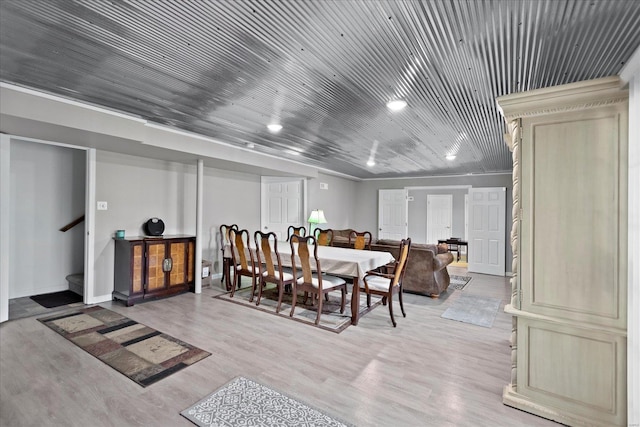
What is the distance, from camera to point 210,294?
477cm

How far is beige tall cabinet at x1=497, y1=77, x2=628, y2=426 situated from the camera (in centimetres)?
181

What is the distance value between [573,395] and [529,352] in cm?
31

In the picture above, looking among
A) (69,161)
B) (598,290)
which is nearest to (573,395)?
(598,290)

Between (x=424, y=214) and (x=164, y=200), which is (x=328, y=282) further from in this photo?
(x=424, y=214)

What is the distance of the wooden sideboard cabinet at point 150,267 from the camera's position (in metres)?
4.12

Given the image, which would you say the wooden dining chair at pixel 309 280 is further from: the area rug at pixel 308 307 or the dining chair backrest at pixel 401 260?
the dining chair backrest at pixel 401 260

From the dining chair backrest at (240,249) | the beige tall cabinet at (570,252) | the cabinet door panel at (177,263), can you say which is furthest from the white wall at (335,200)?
the beige tall cabinet at (570,252)

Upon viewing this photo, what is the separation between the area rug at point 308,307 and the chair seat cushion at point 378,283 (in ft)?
1.43

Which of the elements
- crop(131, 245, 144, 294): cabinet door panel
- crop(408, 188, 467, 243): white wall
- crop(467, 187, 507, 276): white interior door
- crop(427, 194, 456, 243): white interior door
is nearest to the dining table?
crop(131, 245, 144, 294): cabinet door panel

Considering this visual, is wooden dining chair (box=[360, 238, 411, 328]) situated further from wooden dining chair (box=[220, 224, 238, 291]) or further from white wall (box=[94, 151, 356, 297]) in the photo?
white wall (box=[94, 151, 356, 297])

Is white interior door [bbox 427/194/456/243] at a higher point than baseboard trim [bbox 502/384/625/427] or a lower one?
higher

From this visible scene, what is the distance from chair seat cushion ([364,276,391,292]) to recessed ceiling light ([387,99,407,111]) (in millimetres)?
2001

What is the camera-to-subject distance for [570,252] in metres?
1.95

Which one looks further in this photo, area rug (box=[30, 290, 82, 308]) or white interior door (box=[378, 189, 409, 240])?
white interior door (box=[378, 189, 409, 240])
